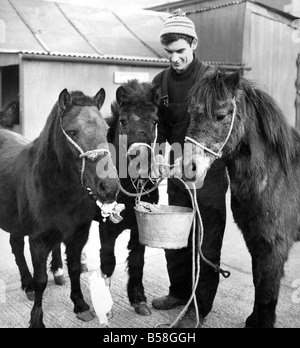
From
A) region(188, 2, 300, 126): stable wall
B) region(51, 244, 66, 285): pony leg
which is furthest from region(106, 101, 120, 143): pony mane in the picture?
region(188, 2, 300, 126): stable wall

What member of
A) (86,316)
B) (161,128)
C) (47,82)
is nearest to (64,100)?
(161,128)

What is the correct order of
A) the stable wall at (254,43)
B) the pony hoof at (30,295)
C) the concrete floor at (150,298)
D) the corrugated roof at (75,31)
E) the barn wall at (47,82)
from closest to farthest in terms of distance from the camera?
the concrete floor at (150,298)
the pony hoof at (30,295)
the barn wall at (47,82)
the corrugated roof at (75,31)
the stable wall at (254,43)

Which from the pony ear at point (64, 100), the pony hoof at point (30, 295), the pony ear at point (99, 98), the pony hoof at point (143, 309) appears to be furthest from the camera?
the pony hoof at point (30, 295)

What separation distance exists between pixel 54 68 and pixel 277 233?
732 cm

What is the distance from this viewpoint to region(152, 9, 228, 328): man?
294 cm

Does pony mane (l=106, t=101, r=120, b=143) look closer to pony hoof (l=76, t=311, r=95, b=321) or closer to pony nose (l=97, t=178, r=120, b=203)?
pony nose (l=97, t=178, r=120, b=203)

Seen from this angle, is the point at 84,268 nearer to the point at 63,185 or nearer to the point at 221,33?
the point at 63,185

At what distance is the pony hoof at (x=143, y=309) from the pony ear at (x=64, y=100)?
1.76 meters

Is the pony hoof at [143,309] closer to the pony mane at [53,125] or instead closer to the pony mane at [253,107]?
the pony mane at [53,125]

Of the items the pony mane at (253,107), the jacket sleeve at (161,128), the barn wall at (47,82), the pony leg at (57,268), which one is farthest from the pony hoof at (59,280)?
the barn wall at (47,82)

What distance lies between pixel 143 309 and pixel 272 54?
386 inches

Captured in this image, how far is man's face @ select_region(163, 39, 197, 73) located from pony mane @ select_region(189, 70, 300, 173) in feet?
1.51

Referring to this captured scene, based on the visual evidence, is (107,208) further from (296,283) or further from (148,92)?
(296,283)

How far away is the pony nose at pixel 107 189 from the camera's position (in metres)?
2.46
